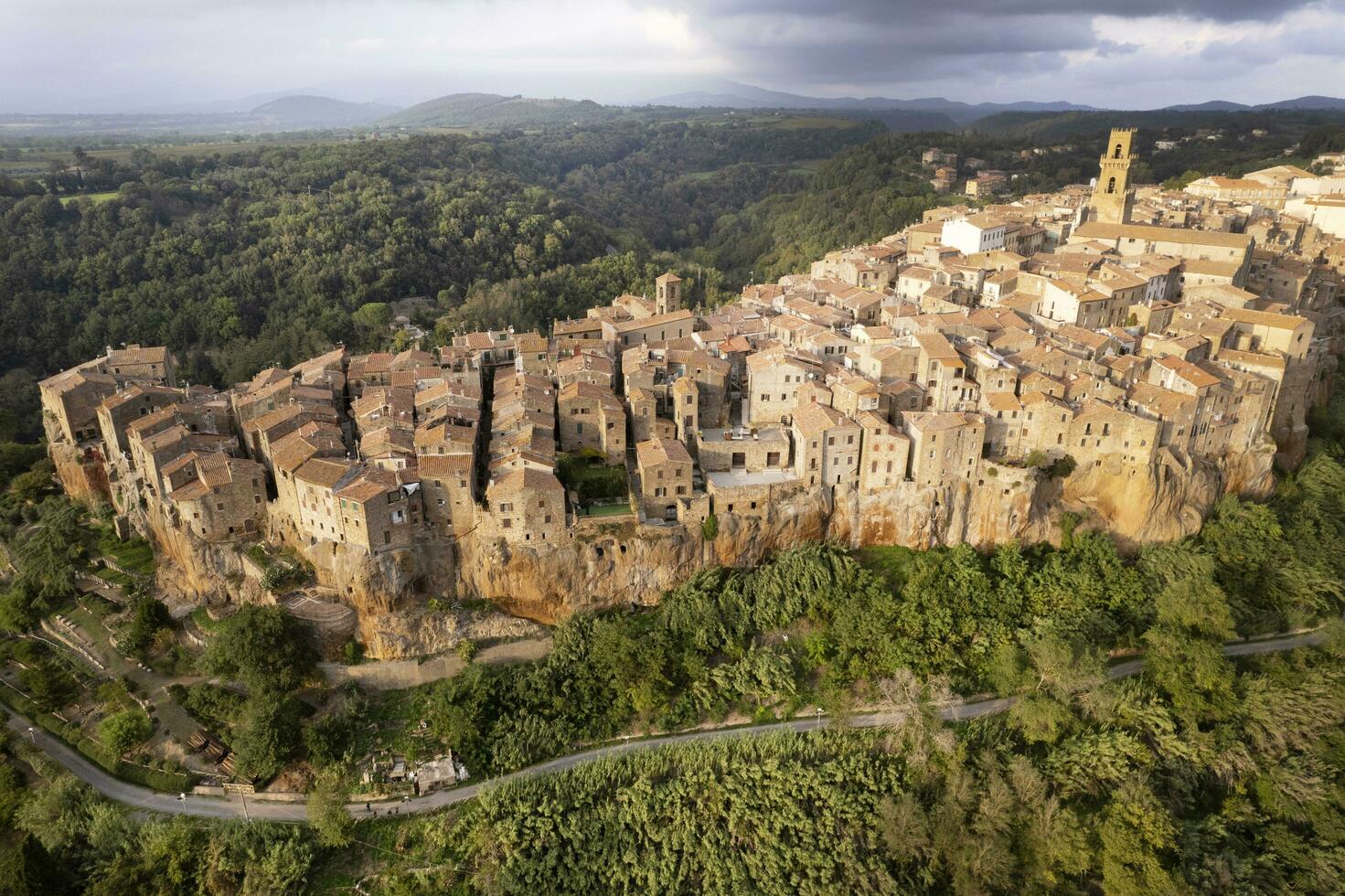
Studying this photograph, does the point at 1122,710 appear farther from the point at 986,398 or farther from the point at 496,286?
the point at 496,286

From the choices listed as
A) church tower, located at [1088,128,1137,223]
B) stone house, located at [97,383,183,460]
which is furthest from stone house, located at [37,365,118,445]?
church tower, located at [1088,128,1137,223]

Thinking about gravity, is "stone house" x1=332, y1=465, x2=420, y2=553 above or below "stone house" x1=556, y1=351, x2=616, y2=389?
below

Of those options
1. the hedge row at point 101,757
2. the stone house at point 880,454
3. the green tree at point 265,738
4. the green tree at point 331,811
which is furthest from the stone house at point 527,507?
the hedge row at point 101,757

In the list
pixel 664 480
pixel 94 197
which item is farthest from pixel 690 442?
pixel 94 197

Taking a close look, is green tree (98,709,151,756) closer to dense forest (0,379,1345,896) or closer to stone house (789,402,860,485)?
dense forest (0,379,1345,896)

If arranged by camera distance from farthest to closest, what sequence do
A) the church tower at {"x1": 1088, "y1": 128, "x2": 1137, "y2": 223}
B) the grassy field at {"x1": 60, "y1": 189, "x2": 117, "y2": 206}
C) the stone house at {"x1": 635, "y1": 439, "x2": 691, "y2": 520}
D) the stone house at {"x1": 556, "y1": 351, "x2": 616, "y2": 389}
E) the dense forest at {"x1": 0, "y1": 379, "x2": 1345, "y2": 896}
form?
the grassy field at {"x1": 60, "y1": 189, "x2": 117, "y2": 206} → the church tower at {"x1": 1088, "y1": 128, "x2": 1137, "y2": 223} → the stone house at {"x1": 556, "y1": 351, "x2": 616, "y2": 389} → the stone house at {"x1": 635, "y1": 439, "x2": 691, "y2": 520} → the dense forest at {"x1": 0, "y1": 379, "x2": 1345, "y2": 896}
